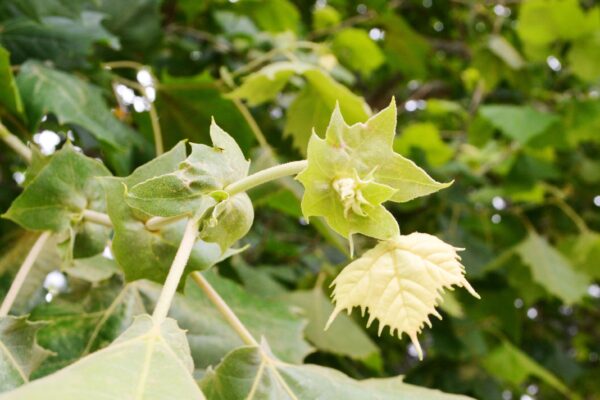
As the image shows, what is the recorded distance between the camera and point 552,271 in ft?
4.85

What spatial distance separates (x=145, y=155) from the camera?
0.90 meters

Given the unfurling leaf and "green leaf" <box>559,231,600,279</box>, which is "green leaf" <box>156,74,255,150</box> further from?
"green leaf" <box>559,231,600,279</box>

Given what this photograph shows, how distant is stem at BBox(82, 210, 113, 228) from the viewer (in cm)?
50

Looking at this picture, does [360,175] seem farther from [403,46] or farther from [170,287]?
[403,46]

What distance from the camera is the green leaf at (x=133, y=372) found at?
30 centimetres

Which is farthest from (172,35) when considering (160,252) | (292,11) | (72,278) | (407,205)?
(160,252)

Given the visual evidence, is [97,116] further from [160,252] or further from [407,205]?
[407,205]

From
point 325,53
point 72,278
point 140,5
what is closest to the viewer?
point 72,278

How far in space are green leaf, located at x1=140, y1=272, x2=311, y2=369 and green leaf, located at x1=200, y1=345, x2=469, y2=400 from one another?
0.31 ft

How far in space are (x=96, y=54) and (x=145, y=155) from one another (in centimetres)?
23

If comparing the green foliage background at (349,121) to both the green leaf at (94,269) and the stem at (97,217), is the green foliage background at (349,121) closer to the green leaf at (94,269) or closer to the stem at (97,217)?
the green leaf at (94,269)

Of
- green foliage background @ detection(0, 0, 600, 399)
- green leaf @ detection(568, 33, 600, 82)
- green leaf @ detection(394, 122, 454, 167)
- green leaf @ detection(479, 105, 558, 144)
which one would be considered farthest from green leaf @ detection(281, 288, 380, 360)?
green leaf @ detection(568, 33, 600, 82)

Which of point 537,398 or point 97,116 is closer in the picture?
point 97,116

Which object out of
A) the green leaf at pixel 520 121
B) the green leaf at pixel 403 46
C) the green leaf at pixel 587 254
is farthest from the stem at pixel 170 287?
the green leaf at pixel 587 254
